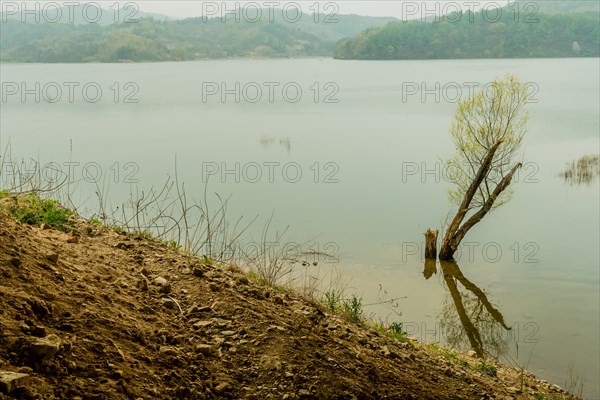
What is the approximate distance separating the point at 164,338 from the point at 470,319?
33.1 feet

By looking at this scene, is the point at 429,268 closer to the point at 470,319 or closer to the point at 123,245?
the point at 470,319

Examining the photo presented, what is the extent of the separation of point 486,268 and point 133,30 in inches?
6862

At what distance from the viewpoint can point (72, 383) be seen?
3.86 m

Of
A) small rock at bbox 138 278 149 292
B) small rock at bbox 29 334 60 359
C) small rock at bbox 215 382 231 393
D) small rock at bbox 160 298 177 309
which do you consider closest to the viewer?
small rock at bbox 29 334 60 359

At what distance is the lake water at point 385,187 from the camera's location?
534 inches

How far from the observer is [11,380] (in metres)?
3.52

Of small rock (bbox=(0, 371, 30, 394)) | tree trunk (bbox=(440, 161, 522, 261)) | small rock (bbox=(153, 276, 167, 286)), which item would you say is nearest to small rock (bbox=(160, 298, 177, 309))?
small rock (bbox=(153, 276, 167, 286))

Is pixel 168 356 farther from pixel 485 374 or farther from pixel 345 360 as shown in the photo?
pixel 485 374

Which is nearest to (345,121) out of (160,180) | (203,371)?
(160,180)

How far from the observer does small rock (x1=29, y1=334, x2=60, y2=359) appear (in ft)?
12.8

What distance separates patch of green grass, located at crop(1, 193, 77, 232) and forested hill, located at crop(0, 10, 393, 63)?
148505 millimetres

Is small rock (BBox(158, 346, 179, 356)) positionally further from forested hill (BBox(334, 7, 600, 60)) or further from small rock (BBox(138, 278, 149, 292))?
forested hill (BBox(334, 7, 600, 60))

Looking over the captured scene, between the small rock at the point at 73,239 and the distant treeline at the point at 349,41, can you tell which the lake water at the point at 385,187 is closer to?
the small rock at the point at 73,239

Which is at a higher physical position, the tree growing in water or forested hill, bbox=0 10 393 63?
forested hill, bbox=0 10 393 63
